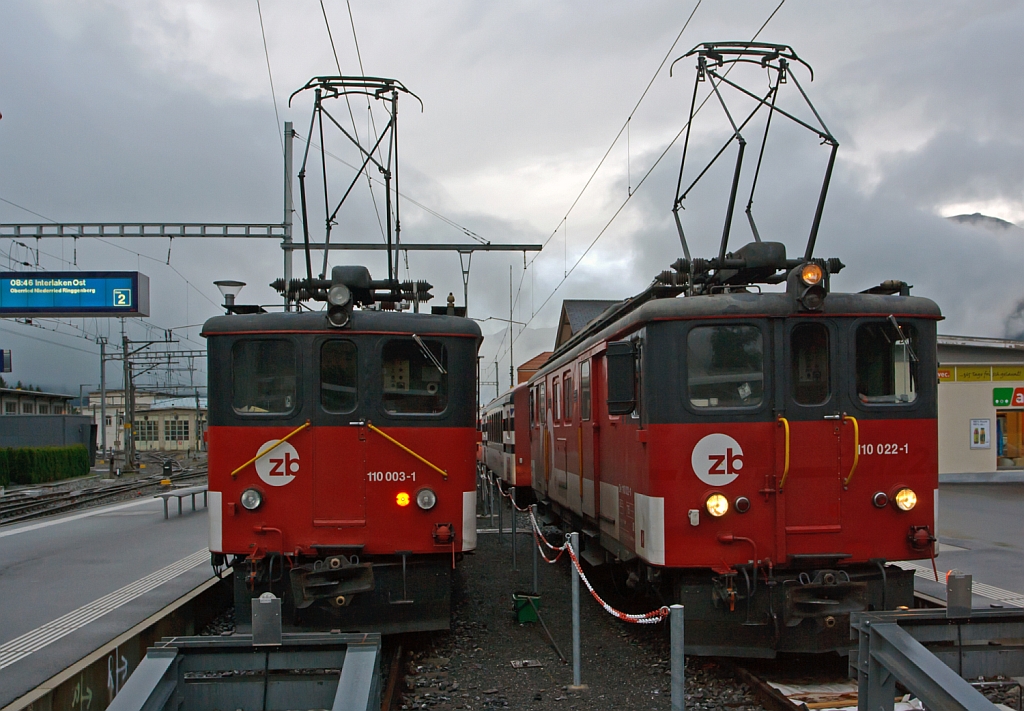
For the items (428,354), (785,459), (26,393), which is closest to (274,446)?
(428,354)

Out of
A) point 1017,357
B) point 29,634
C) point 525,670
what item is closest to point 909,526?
point 525,670

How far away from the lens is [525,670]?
730 cm

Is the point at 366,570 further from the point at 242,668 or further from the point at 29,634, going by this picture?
the point at 242,668

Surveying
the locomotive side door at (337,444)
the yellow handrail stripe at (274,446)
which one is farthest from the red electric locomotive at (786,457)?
the yellow handrail stripe at (274,446)

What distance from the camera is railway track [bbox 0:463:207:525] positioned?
21.6 metres

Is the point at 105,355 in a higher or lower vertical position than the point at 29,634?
higher

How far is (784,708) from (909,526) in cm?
178

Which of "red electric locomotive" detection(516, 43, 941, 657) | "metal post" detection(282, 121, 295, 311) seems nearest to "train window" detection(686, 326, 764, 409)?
"red electric locomotive" detection(516, 43, 941, 657)

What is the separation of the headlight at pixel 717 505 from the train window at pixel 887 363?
1.30m

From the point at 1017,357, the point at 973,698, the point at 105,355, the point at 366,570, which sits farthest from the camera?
the point at 105,355

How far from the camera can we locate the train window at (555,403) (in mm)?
12078

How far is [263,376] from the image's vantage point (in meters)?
7.47

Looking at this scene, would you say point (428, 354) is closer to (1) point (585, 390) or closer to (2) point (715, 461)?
(2) point (715, 461)

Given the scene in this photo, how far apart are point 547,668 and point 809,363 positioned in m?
3.18
